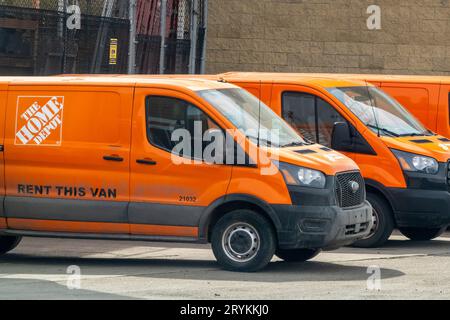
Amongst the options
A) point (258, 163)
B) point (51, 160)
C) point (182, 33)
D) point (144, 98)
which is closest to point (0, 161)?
point (51, 160)

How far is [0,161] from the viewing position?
488 inches

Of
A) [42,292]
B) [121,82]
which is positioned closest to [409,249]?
[121,82]

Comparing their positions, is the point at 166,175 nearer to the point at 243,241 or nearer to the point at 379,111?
the point at 243,241

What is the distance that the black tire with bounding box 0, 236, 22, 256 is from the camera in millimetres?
13414

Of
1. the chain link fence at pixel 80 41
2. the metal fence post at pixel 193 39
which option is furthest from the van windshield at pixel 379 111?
the metal fence post at pixel 193 39

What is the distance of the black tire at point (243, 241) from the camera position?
460 inches

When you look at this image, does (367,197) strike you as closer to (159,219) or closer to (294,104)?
(294,104)

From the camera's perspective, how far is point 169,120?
12.1 m

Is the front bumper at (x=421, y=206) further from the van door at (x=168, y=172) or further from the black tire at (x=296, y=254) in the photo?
the van door at (x=168, y=172)

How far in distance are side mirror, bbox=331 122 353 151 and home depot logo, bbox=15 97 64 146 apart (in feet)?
10.9

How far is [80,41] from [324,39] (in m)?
9.28

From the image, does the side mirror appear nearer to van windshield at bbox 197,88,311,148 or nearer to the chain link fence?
van windshield at bbox 197,88,311,148

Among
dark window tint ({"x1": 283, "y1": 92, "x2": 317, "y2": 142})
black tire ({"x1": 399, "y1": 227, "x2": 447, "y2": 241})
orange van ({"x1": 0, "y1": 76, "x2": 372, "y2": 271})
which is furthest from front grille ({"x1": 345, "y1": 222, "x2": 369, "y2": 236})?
black tire ({"x1": 399, "y1": 227, "x2": 447, "y2": 241})

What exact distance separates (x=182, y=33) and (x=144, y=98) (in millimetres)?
12728
